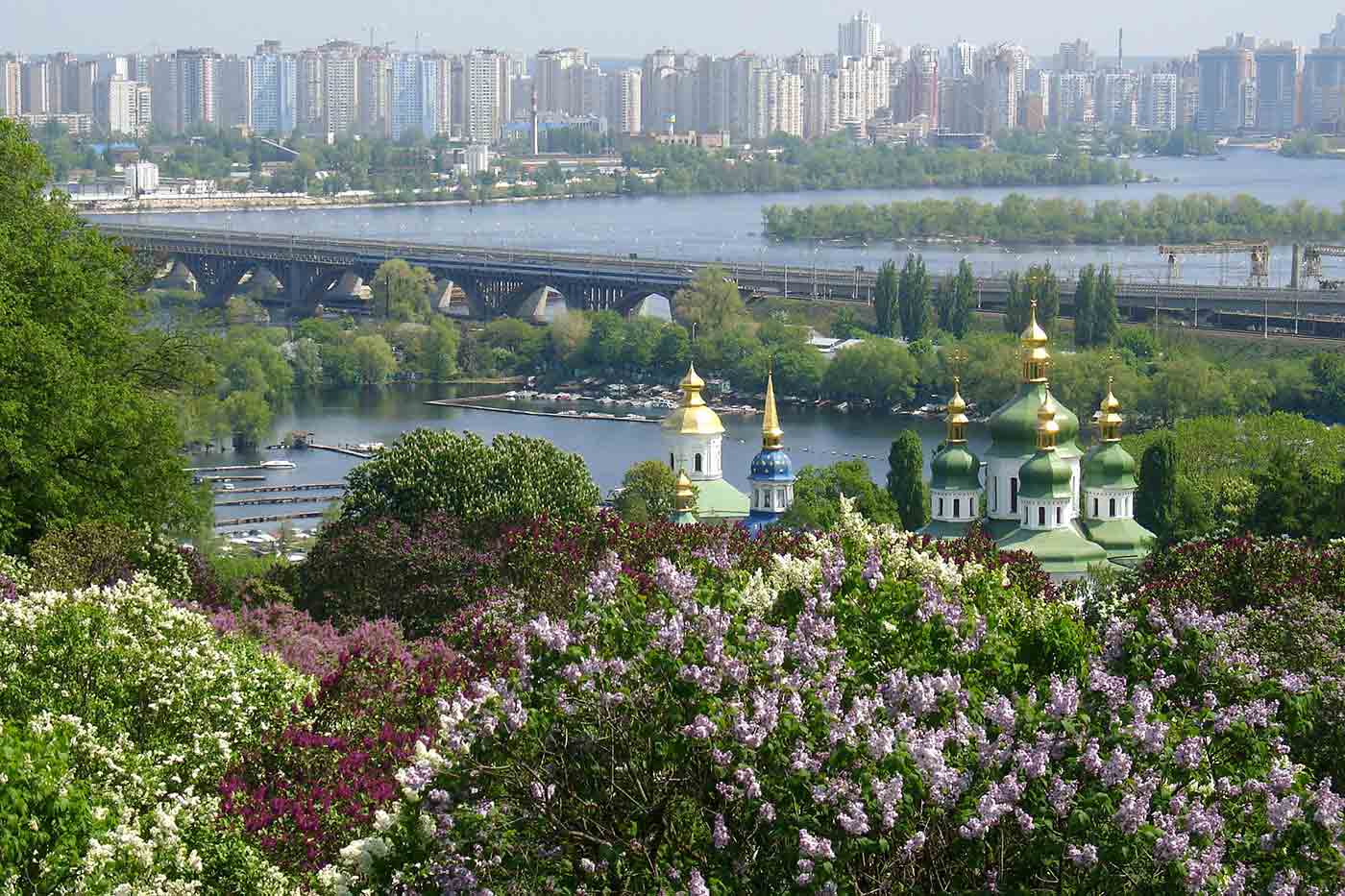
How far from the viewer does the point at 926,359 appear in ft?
77.8

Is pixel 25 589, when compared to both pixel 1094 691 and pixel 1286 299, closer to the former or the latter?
pixel 1094 691

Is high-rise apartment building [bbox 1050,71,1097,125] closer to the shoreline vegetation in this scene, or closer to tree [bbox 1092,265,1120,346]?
the shoreline vegetation

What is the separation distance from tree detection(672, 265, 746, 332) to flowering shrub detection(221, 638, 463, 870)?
21922mm

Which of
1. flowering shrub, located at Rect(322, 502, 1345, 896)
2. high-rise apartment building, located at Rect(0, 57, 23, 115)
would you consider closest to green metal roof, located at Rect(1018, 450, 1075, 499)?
flowering shrub, located at Rect(322, 502, 1345, 896)

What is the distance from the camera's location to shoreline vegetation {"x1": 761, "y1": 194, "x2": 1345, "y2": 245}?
133 feet

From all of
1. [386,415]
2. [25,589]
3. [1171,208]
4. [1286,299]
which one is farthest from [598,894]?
[1171,208]

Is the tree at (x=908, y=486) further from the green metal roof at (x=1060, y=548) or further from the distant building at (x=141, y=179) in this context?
the distant building at (x=141, y=179)

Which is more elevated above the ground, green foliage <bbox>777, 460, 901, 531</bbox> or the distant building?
green foliage <bbox>777, 460, 901, 531</bbox>

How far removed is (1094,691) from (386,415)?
19.3 m

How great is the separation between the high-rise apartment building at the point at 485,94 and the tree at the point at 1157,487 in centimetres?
6642

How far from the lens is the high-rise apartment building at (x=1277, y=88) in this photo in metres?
84.9

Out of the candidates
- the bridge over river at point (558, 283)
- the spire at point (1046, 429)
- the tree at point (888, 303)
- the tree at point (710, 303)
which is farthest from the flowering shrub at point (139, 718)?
the bridge over river at point (558, 283)

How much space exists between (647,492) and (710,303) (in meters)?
14.7

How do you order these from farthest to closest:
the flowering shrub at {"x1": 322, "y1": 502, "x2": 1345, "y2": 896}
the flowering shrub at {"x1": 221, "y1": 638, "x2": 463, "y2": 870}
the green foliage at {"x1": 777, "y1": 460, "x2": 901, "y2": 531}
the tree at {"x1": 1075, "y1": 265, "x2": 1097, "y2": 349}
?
1. the tree at {"x1": 1075, "y1": 265, "x2": 1097, "y2": 349}
2. the green foliage at {"x1": 777, "y1": 460, "x2": 901, "y2": 531}
3. the flowering shrub at {"x1": 221, "y1": 638, "x2": 463, "y2": 870}
4. the flowering shrub at {"x1": 322, "y1": 502, "x2": 1345, "y2": 896}
